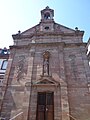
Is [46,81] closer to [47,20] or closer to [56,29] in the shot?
[56,29]

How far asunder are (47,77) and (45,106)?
8.99ft

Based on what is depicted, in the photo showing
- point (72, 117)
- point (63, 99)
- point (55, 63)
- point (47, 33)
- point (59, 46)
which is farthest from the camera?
point (47, 33)

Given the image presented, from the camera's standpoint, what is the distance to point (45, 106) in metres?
12.6

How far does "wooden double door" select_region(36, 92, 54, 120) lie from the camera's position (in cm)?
1210

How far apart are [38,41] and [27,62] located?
3.09m

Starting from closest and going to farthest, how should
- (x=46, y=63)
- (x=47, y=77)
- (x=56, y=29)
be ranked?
(x=47, y=77), (x=46, y=63), (x=56, y=29)

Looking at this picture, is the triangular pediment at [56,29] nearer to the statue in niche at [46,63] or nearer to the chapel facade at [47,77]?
the chapel facade at [47,77]

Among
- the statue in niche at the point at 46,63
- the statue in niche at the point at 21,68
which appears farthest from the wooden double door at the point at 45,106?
the statue in niche at the point at 21,68

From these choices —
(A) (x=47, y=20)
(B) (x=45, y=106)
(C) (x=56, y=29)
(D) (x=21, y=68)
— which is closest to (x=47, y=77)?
(B) (x=45, y=106)

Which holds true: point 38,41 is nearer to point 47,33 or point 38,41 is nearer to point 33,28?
point 47,33

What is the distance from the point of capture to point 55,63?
15.3m

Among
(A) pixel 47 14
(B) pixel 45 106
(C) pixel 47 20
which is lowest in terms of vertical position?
(B) pixel 45 106

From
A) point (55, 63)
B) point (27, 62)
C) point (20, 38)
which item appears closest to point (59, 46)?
point (55, 63)

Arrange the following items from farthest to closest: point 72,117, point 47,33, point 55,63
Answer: point 47,33, point 55,63, point 72,117
